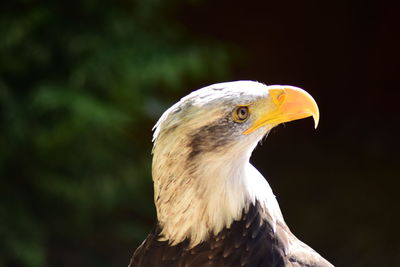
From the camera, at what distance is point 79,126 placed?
4.64 metres

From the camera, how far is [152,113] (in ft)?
17.9

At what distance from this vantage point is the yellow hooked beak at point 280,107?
2.14 metres

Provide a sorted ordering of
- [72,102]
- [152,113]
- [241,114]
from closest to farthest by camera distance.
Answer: [241,114] < [72,102] < [152,113]

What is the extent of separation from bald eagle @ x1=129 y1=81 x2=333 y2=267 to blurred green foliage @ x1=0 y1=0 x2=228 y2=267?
240 cm

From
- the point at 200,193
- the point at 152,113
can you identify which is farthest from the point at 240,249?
the point at 152,113

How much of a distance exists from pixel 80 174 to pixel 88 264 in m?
0.75

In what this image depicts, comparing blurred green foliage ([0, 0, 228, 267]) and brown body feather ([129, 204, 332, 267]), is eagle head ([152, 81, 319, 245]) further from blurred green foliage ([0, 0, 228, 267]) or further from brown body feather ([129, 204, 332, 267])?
blurred green foliage ([0, 0, 228, 267])

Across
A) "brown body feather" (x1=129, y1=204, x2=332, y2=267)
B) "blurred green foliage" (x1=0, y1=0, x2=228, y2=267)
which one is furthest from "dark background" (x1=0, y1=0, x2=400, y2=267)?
"brown body feather" (x1=129, y1=204, x2=332, y2=267)

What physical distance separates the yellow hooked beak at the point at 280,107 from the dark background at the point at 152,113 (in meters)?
2.47

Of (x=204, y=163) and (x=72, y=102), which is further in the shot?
(x=72, y=102)

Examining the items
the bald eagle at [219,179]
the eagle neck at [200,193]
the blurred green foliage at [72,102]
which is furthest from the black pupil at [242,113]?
the blurred green foliage at [72,102]

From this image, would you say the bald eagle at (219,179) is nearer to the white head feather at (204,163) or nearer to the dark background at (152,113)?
the white head feather at (204,163)

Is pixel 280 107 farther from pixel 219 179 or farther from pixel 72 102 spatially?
pixel 72 102

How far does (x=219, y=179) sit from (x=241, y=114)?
19 centimetres
